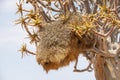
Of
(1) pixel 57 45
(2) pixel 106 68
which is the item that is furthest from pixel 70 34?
(2) pixel 106 68

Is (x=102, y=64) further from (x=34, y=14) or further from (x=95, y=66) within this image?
(x=34, y=14)

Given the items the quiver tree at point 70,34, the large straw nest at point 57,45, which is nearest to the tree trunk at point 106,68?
the quiver tree at point 70,34

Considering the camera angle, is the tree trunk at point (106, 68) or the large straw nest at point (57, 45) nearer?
the large straw nest at point (57, 45)

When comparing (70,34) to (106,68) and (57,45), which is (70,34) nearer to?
(57,45)

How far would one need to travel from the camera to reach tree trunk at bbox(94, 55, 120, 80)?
9961mm

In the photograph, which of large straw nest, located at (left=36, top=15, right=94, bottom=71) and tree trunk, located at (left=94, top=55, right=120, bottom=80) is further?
tree trunk, located at (left=94, top=55, right=120, bottom=80)

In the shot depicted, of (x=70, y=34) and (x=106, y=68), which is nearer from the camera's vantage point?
(x=70, y=34)

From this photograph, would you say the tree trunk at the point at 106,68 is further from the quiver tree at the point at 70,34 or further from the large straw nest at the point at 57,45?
the large straw nest at the point at 57,45

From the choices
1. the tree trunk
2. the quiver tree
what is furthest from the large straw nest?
the tree trunk

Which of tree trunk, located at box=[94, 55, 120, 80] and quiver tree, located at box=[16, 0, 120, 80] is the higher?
quiver tree, located at box=[16, 0, 120, 80]

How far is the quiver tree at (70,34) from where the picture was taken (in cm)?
825

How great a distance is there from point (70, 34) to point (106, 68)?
212 cm

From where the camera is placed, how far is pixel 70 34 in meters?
8.46

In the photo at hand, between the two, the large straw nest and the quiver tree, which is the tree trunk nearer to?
the quiver tree
